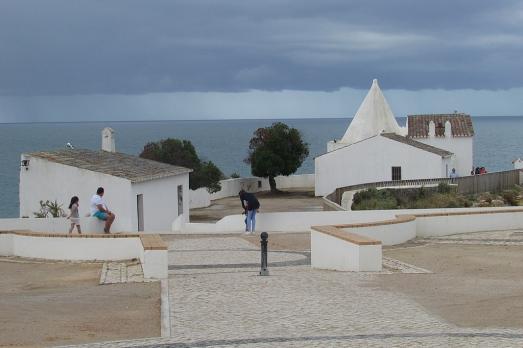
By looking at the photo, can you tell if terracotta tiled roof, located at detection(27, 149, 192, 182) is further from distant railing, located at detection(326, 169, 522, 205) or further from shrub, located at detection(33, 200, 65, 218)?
distant railing, located at detection(326, 169, 522, 205)

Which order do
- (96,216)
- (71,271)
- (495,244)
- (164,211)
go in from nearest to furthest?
(71,271), (495,244), (96,216), (164,211)

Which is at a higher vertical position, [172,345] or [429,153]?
[429,153]

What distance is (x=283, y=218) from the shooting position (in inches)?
1019

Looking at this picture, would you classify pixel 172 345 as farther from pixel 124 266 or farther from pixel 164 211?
pixel 164 211

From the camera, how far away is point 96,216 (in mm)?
23047

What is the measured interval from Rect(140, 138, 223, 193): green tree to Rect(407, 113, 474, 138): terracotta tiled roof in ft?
55.0

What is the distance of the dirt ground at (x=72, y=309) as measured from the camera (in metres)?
11.1

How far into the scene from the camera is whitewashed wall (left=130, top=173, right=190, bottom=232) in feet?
98.5

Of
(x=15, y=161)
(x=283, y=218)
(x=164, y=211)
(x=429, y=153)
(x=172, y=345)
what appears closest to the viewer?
(x=172, y=345)

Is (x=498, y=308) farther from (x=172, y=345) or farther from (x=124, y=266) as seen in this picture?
(x=124, y=266)

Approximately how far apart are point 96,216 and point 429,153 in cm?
3226

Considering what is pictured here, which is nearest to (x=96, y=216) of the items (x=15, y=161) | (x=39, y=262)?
(x=39, y=262)

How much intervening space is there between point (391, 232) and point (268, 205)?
30.1m

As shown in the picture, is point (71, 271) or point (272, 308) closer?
point (272, 308)
